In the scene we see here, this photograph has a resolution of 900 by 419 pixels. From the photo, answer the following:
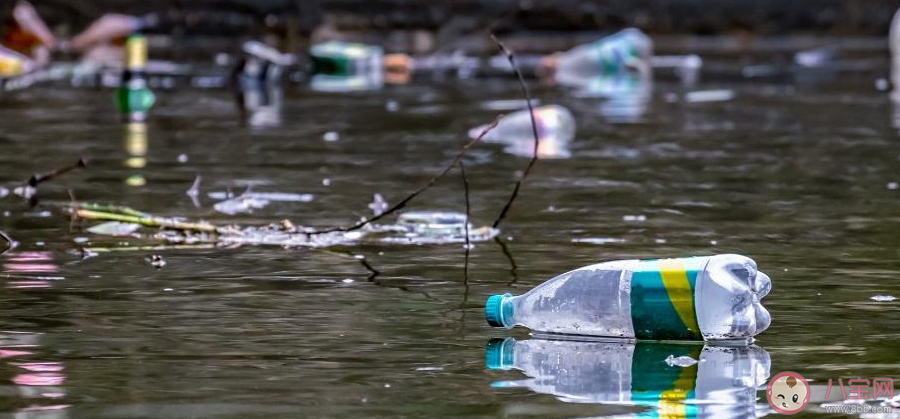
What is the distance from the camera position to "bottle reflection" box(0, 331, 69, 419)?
305 cm

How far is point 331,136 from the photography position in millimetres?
8891

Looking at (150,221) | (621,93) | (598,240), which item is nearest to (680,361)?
(598,240)

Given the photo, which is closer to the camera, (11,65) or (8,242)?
(8,242)

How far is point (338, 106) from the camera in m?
11.0

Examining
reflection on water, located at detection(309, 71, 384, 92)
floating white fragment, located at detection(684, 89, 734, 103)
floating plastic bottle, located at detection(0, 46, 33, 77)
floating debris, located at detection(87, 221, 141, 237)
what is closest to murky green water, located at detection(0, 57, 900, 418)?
floating debris, located at detection(87, 221, 141, 237)

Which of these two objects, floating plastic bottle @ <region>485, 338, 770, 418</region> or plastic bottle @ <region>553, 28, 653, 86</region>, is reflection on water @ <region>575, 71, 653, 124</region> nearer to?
plastic bottle @ <region>553, 28, 653, 86</region>

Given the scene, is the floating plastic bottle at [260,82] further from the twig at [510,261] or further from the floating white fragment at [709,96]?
the twig at [510,261]

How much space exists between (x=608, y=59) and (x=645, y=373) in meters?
11.4

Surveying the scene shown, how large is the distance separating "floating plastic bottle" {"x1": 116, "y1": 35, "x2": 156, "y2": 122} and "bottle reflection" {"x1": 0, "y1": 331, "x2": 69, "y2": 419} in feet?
20.4

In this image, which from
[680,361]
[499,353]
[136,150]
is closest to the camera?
[680,361]

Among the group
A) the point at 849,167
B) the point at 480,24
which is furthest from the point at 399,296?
the point at 480,24

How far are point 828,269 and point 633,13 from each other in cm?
1604

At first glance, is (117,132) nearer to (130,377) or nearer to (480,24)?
(130,377)

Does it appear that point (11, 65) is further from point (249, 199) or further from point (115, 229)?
point (115, 229)
